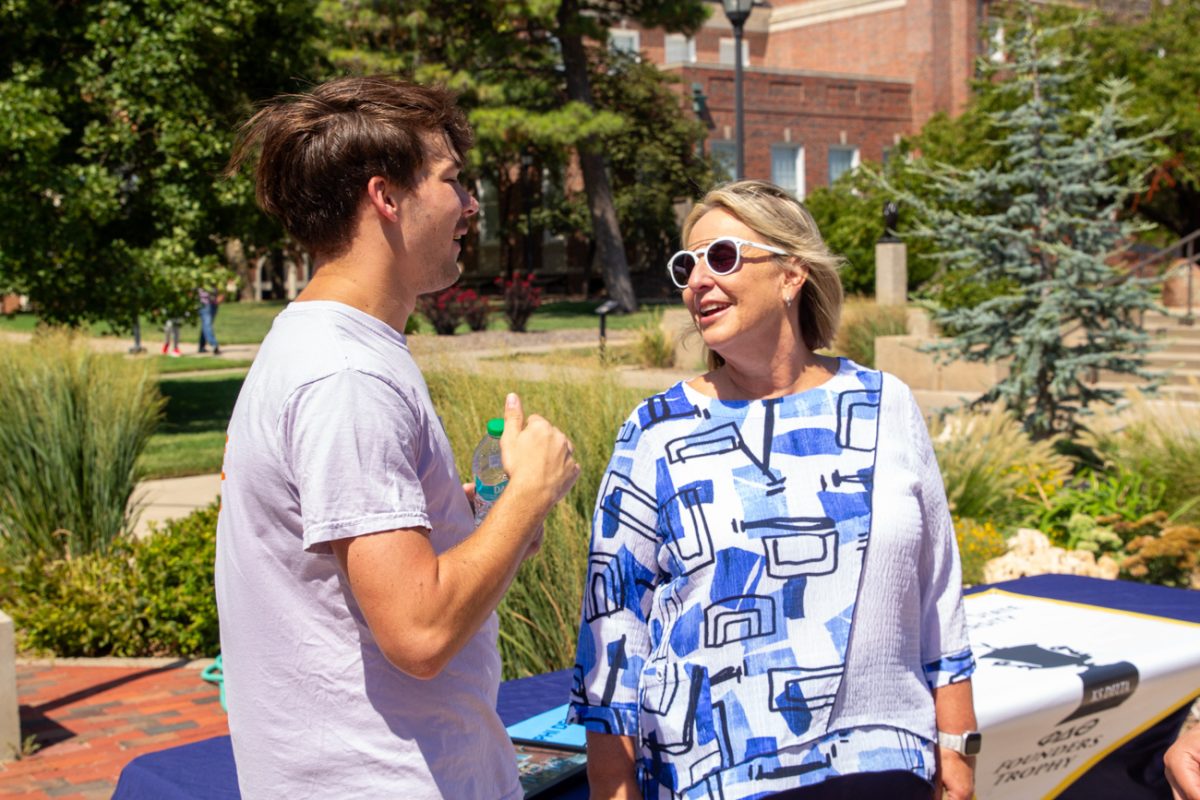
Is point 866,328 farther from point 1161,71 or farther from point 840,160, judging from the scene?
point 840,160

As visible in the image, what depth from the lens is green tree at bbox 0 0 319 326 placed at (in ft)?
43.1

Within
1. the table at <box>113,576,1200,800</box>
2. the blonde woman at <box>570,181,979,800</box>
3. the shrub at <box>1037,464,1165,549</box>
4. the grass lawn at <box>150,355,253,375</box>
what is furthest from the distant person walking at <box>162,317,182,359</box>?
the blonde woman at <box>570,181,979,800</box>

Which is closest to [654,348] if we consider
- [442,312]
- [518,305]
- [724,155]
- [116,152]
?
[442,312]

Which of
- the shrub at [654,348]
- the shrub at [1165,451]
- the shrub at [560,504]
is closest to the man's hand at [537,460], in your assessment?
the shrub at [560,504]

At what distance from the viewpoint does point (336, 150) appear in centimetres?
186

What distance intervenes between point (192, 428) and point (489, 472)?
13.0 meters

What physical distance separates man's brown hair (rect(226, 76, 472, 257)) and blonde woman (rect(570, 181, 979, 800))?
83 cm

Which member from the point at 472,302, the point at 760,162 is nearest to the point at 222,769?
the point at 472,302

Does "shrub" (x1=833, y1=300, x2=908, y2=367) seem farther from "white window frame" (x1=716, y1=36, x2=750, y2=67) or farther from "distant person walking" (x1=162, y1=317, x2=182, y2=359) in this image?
"white window frame" (x1=716, y1=36, x2=750, y2=67)

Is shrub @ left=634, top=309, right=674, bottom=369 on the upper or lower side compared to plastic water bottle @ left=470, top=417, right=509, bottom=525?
lower

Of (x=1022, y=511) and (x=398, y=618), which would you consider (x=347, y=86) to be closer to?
(x=398, y=618)

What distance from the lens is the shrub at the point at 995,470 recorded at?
288 inches

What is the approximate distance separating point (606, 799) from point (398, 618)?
850 millimetres

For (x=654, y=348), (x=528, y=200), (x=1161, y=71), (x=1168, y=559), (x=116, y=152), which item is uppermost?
(x=1161, y=71)
